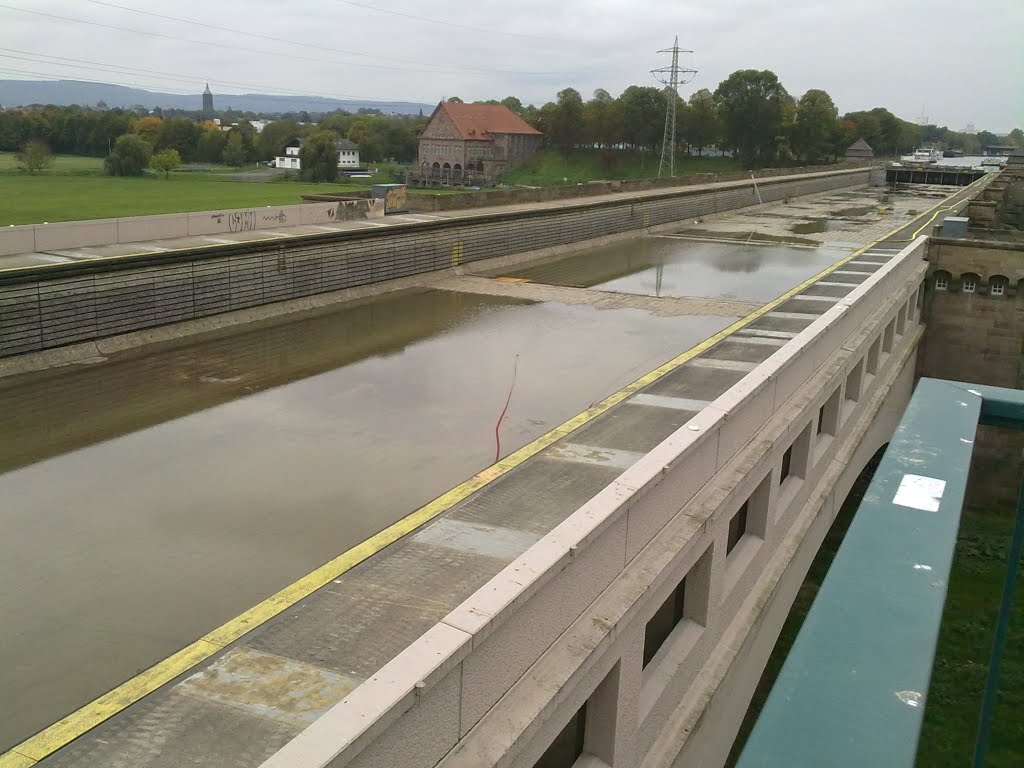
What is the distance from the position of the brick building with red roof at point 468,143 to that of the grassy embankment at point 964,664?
101 m

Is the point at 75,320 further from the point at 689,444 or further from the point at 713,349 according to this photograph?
the point at 689,444

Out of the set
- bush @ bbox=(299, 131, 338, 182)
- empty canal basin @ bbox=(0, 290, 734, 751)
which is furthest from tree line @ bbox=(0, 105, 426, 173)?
empty canal basin @ bbox=(0, 290, 734, 751)

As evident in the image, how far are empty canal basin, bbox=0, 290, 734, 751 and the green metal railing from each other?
601 cm

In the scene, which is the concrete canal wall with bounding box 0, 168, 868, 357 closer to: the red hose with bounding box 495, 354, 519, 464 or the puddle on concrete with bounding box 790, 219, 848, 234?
the red hose with bounding box 495, 354, 519, 464

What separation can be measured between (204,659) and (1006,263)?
29.5 metres

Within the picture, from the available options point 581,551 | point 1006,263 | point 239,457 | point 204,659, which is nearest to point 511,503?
point 581,551

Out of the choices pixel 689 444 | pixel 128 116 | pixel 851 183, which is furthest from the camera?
pixel 128 116

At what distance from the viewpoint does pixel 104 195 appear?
177 ft

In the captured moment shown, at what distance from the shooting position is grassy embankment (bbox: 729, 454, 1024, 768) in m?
15.0

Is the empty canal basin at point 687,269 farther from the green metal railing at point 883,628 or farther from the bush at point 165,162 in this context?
the bush at point 165,162

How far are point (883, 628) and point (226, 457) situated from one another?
1053cm

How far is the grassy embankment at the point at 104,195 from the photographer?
4181 cm

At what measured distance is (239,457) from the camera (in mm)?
11820

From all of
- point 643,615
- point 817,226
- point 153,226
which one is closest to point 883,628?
point 643,615
